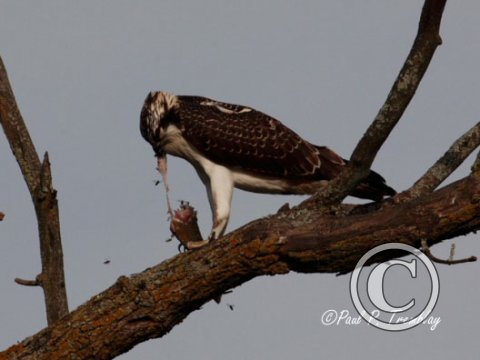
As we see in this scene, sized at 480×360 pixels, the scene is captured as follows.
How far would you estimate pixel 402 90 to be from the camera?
756 cm

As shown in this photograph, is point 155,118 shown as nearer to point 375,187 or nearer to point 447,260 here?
point 375,187

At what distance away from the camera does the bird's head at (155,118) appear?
38.3 ft

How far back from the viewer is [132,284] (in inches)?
323

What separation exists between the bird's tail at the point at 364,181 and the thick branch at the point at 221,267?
3.04 metres

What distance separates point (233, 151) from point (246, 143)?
0.20 metres

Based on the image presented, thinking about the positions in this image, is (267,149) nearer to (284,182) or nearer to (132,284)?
(284,182)

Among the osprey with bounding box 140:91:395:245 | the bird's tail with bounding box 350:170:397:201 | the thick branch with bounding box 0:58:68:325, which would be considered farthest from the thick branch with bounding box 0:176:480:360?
the osprey with bounding box 140:91:395:245

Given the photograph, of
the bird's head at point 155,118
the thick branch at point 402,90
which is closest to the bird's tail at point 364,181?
the bird's head at point 155,118

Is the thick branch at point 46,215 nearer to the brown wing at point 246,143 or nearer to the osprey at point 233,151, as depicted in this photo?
the osprey at point 233,151

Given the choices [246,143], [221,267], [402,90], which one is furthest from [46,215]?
[246,143]

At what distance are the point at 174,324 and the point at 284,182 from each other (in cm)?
387

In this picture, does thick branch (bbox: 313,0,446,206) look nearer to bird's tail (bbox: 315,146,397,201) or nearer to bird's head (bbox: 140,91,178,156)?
bird's tail (bbox: 315,146,397,201)

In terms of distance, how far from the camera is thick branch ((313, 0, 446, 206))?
740 cm

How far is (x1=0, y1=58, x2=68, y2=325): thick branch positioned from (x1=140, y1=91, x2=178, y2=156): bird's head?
8.03ft
